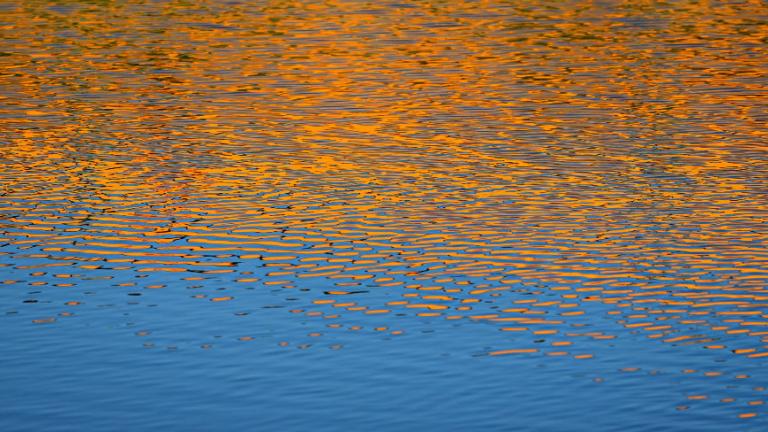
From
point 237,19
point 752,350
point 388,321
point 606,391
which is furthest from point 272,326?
point 237,19

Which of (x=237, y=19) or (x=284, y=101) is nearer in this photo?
(x=284, y=101)

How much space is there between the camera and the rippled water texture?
24.3 m

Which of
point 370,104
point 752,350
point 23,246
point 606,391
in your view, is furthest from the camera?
point 370,104

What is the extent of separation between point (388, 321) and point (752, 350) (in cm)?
635

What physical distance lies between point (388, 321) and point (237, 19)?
5115 centimetres

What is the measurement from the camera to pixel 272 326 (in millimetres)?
27562

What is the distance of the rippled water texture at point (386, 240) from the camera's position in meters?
24.3

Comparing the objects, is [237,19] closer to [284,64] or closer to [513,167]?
[284,64]

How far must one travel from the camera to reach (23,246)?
110 ft

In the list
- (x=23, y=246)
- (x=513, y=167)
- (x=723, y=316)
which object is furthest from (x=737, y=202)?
(x=23, y=246)

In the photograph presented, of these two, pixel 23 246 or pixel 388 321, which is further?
pixel 23 246

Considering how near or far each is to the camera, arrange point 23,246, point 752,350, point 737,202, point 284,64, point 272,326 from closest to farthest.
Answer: point 752,350, point 272,326, point 23,246, point 737,202, point 284,64

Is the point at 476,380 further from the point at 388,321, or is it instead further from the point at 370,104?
the point at 370,104

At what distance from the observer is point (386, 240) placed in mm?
33406
